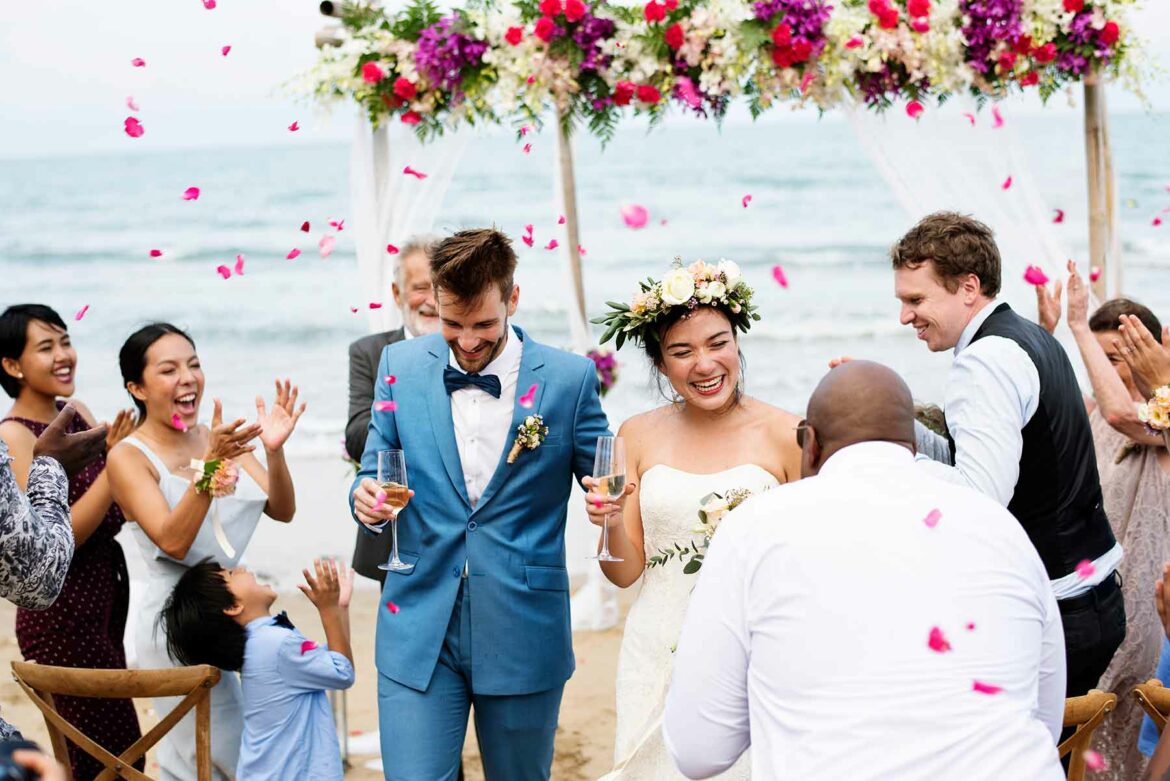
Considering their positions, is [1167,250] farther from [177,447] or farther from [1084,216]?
[177,447]

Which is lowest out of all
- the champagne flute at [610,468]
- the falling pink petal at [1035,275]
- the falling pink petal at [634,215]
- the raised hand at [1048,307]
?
the champagne flute at [610,468]

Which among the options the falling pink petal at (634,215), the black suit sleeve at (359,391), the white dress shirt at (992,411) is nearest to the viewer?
the white dress shirt at (992,411)

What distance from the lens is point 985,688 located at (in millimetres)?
2271

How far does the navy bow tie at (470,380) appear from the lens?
409 cm

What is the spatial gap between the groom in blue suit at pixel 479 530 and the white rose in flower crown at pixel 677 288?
1.32 ft

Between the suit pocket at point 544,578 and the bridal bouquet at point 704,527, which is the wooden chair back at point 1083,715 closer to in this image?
the bridal bouquet at point 704,527

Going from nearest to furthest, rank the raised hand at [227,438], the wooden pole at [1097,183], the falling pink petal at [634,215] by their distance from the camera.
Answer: the raised hand at [227,438], the falling pink petal at [634,215], the wooden pole at [1097,183]

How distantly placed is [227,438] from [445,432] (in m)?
0.86

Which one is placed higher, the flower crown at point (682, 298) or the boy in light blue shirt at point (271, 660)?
the flower crown at point (682, 298)

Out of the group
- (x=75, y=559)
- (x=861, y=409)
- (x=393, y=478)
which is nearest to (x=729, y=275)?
(x=393, y=478)

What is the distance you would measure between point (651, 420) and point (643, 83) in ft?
9.16

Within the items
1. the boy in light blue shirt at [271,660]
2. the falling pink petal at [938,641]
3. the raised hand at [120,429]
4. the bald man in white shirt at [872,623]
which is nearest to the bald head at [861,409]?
the bald man in white shirt at [872,623]

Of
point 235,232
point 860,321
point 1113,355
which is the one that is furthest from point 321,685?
point 235,232

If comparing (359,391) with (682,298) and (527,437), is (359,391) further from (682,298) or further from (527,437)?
(682,298)
